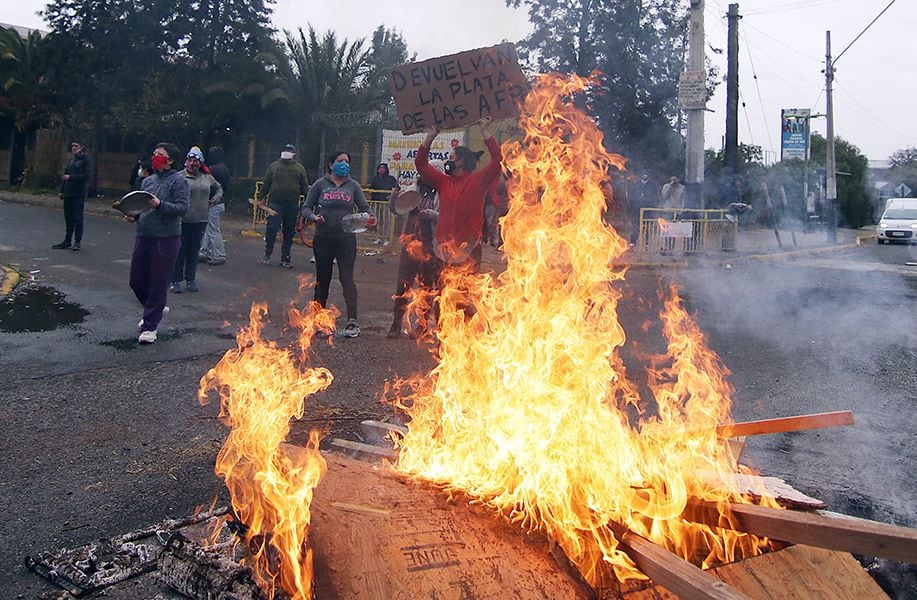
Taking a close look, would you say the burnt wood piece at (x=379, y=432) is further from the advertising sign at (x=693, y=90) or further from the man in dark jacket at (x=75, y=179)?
the advertising sign at (x=693, y=90)

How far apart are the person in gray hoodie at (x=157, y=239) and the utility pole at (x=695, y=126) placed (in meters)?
12.8

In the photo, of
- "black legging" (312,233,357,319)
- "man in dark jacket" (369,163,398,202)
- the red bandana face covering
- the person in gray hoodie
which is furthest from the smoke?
"man in dark jacket" (369,163,398,202)

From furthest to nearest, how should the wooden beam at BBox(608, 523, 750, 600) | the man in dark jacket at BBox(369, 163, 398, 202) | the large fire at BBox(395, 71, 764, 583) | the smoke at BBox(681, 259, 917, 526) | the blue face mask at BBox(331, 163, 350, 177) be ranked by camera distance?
the man in dark jacket at BBox(369, 163, 398, 202)
the blue face mask at BBox(331, 163, 350, 177)
the smoke at BBox(681, 259, 917, 526)
the large fire at BBox(395, 71, 764, 583)
the wooden beam at BBox(608, 523, 750, 600)

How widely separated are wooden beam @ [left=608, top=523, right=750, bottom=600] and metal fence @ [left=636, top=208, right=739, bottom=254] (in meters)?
14.7

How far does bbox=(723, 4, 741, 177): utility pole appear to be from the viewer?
2050cm

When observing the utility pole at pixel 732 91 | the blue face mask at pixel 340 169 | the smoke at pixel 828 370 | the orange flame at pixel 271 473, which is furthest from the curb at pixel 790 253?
the orange flame at pixel 271 473

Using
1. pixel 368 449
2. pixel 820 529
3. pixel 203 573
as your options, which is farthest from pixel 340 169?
pixel 820 529

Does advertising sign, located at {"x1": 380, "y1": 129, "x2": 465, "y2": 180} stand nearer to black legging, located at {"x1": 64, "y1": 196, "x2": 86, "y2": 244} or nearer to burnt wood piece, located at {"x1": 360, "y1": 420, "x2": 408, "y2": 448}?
black legging, located at {"x1": 64, "y1": 196, "x2": 86, "y2": 244}

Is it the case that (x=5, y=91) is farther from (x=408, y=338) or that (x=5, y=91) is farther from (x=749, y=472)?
(x=749, y=472)

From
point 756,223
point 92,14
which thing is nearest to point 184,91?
point 92,14

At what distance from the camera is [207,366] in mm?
6402

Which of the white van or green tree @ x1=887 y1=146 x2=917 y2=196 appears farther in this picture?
green tree @ x1=887 y1=146 x2=917 y2=196

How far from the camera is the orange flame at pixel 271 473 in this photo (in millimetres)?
2600

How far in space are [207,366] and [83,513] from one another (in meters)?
2.88
